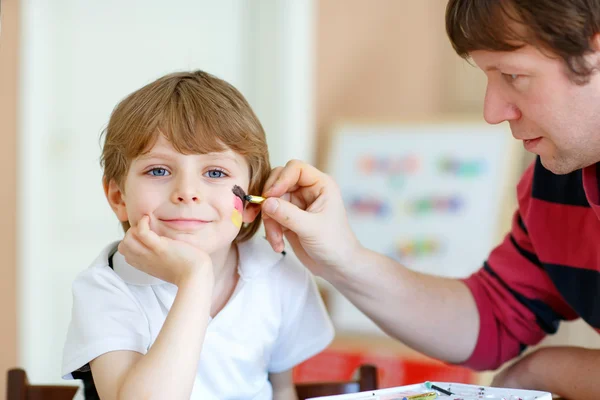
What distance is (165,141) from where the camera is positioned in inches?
45.0

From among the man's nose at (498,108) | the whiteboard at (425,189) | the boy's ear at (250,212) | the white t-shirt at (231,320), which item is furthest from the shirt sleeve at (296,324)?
the whiteboard at (425,189)

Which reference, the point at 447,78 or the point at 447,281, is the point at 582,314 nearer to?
the point at 447,281

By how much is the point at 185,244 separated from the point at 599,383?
71 centimetres

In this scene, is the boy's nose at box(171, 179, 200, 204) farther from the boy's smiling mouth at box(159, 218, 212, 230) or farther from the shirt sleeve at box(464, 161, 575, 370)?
the shirt sleeve at box(464, 161, 575, 370)

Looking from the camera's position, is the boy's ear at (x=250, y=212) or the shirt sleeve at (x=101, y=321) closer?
the shirt sleeve at (x=101, y=321)

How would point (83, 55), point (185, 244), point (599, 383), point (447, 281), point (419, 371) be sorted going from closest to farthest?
1. point (185, 244)
2. point (599, 383)
3. point (447, 281)
4. point (419, 371)
5. point (83, 55)

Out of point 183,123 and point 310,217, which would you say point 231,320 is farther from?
point 183,123

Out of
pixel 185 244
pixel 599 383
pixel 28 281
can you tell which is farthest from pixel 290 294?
pixel 28 281

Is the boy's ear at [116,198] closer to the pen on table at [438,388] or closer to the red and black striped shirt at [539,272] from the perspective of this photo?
the pen on table at [438,388]

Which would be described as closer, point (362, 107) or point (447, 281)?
point (447, 281)

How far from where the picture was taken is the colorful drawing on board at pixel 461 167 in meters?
3.14

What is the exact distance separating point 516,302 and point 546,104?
0.49m

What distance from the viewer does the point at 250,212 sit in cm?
129

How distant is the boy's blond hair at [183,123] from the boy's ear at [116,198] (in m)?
0.01
